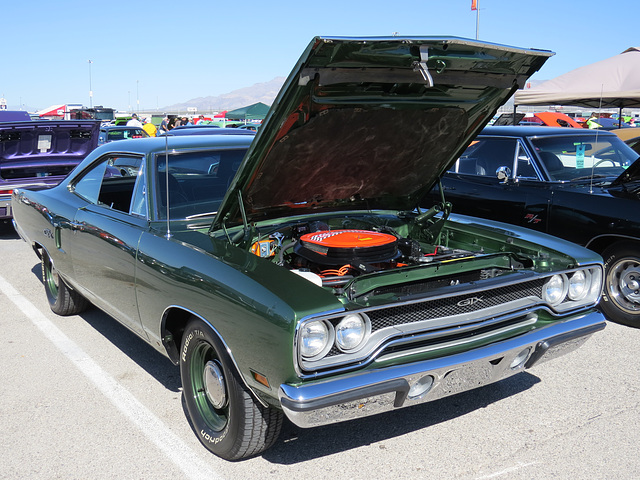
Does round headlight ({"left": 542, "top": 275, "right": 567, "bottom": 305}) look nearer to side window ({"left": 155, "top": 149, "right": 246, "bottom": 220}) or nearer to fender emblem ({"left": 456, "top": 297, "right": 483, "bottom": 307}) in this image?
fender emblem ({"left": 456, "top": 297, "right": 483, "bottom": 307})

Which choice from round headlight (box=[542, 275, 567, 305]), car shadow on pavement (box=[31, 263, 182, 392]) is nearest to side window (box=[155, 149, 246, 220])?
car shadow on pavement (box=[31, 263, 182, 392])

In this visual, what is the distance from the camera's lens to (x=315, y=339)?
2.54 meters

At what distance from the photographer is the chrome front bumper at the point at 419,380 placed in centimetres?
245

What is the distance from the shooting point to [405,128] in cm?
380

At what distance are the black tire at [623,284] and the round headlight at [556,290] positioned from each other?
1.99 meters

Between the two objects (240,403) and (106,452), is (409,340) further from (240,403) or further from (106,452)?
(106,452)

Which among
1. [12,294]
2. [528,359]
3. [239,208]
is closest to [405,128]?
[239,208]

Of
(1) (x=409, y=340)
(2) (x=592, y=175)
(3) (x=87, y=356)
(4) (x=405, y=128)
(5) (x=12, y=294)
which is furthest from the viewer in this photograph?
(5) (x=12, y=294)

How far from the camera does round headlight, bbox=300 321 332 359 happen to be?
2516 millimetres

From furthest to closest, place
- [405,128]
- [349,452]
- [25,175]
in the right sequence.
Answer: [25,175], [405,128], [349,452]

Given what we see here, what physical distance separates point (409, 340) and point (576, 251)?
4.48ft

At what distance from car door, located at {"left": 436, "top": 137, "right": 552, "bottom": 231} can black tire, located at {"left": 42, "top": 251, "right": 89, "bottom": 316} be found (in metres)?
3.79

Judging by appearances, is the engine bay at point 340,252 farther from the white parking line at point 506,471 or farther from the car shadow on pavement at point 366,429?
the white parking line at point 506,471

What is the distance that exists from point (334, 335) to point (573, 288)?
1562 mm
